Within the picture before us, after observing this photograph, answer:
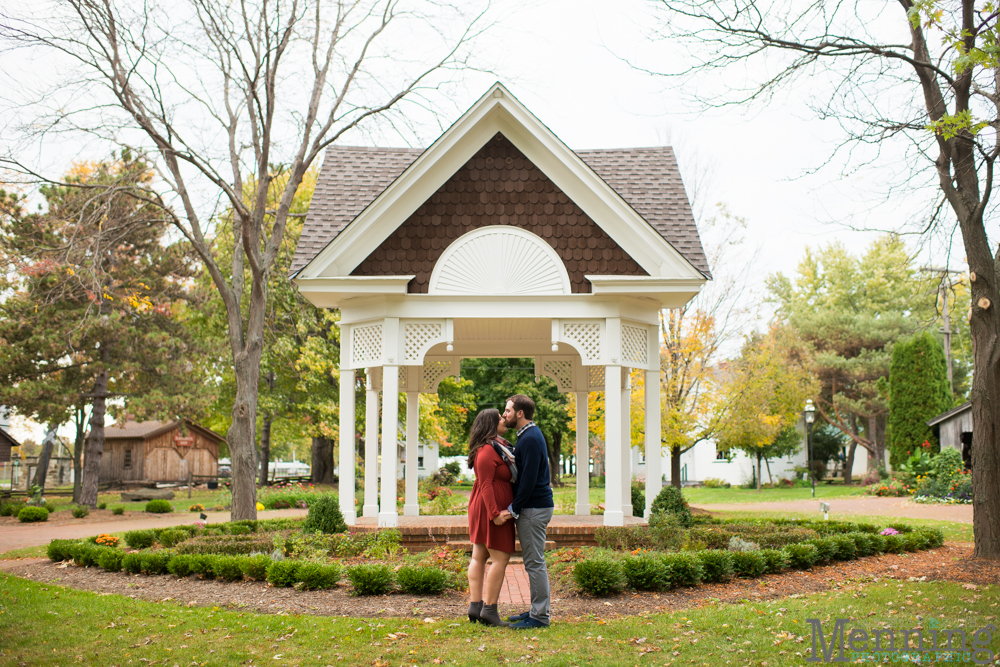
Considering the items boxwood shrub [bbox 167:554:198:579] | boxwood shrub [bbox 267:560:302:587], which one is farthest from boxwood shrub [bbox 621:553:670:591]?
boxwood shrub [bbox 167:554:198:579]

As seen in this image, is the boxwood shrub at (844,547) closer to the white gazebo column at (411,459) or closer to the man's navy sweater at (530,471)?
the man's navy sweater at (530,471)

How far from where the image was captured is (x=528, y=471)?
6.18 meters

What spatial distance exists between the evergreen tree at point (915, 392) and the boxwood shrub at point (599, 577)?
23.8 m

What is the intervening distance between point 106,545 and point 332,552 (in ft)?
12.6

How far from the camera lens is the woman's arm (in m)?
6.20

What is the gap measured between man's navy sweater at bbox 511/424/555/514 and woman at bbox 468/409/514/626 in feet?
0.39

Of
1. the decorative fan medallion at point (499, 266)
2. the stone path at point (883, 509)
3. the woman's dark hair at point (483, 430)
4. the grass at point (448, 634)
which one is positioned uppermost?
the decorative fan medallion at point (499, 266)

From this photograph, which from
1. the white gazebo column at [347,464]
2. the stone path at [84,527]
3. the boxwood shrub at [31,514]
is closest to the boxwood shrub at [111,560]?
the white gazebo column at [347,464]

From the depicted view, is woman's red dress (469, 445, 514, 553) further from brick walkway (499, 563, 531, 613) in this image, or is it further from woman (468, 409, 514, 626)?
brick walkway (499, 563, 531, 613)

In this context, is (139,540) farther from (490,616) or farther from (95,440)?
(95,440)

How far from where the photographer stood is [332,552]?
9.67 m

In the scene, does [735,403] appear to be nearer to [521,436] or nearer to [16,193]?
[521,436]

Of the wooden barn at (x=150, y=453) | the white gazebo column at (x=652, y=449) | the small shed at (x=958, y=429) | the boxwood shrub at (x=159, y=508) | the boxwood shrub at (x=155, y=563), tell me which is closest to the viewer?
the boxwood shrub at (x=155, y=563)

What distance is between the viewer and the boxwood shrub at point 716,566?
819 cm
